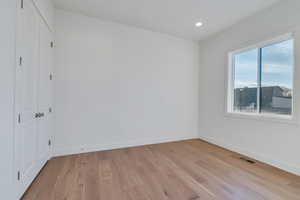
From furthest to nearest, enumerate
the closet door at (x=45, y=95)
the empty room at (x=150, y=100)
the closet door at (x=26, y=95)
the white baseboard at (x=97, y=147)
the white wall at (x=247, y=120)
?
the white baseboard at (x=97, y=147), the white wall at (x=247, y=120), the closet door at (x=45, y=95), the empty room at (x=150, y=100), the closet door at (x=26, y=95)

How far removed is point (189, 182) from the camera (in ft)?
6.48

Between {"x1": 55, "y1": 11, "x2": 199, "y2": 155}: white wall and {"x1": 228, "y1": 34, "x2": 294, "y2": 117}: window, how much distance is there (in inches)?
45.1

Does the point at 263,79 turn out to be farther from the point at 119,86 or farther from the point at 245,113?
the point at 119,86

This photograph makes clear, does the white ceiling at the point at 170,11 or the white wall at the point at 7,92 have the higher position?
the white ceiling at the point at 170,11

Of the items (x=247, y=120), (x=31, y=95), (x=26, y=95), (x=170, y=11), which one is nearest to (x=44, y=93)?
(x=31, y=95)

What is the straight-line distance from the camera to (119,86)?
3.27 meters

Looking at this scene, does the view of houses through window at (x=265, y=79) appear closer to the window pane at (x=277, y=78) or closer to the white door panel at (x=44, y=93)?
the window pane at (x=277, y=78)

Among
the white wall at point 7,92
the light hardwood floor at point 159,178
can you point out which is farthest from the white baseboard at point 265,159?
the white wall at point 7,92

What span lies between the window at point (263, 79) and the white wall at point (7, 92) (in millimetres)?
3863

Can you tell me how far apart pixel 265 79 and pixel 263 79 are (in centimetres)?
4

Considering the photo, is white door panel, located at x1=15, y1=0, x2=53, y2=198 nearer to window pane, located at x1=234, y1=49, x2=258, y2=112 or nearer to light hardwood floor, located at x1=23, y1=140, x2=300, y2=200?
light hardwood floor, located at x1=23, y1=140, x2=300, y2=200

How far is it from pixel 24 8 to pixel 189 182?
3.07m

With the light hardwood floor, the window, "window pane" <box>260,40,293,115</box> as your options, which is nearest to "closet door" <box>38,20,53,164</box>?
the light hardwood floor

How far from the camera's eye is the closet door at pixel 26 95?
155cm
